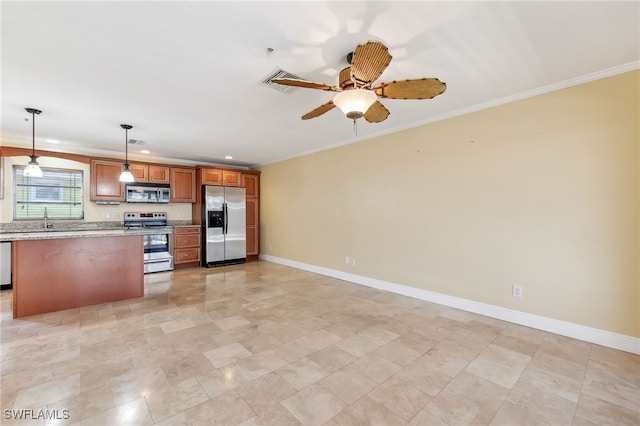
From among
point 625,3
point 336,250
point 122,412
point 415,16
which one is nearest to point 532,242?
point 625,3

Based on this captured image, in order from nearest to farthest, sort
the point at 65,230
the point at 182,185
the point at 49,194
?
the point at 65,230, the point at 49,194, the point at 182,185

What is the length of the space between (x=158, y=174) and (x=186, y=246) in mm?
1661

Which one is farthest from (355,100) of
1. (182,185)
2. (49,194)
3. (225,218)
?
(49,194)

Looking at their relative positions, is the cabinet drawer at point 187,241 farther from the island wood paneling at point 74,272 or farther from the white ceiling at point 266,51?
the white ceiling at point 266,51

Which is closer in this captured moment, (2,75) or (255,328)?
(2,75)

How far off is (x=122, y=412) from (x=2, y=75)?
315 cm

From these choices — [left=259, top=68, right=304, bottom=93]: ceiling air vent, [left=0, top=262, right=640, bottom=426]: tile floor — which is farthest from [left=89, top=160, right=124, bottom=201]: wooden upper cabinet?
[left=259, top=68, right=304, bottom=93]: ceiling air vent

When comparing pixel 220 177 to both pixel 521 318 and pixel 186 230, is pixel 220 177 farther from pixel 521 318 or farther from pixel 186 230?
pixel 521 318

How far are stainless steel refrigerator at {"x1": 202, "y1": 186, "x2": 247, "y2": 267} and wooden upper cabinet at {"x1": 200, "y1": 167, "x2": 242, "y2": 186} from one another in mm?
216

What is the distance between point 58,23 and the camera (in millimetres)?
1883

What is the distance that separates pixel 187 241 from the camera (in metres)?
6.07

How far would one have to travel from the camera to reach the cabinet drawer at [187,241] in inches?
234

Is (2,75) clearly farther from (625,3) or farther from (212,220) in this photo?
(625,3)

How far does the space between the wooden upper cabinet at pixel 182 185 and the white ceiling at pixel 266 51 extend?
242 centimetres
